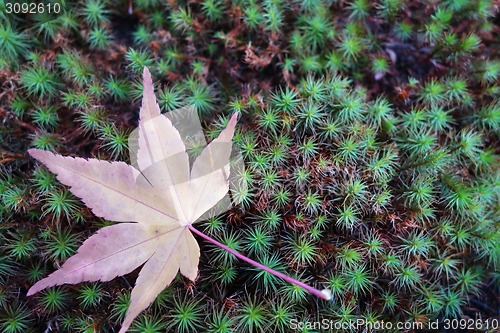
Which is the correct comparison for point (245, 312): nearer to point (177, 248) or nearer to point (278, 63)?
point (177, 248)

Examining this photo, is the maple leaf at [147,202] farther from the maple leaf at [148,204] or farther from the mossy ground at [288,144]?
the mossy ground at [288,144]

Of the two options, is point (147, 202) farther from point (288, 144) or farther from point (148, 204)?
point (288, 144)

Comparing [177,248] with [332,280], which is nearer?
[177,248]

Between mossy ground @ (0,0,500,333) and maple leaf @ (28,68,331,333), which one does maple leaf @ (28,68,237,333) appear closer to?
maple leaf @ (28,68,331,333)

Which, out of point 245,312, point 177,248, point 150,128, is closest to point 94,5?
point 150,128

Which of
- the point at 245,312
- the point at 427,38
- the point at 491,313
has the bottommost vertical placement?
the point at 491,313

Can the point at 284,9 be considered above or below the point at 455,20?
above
